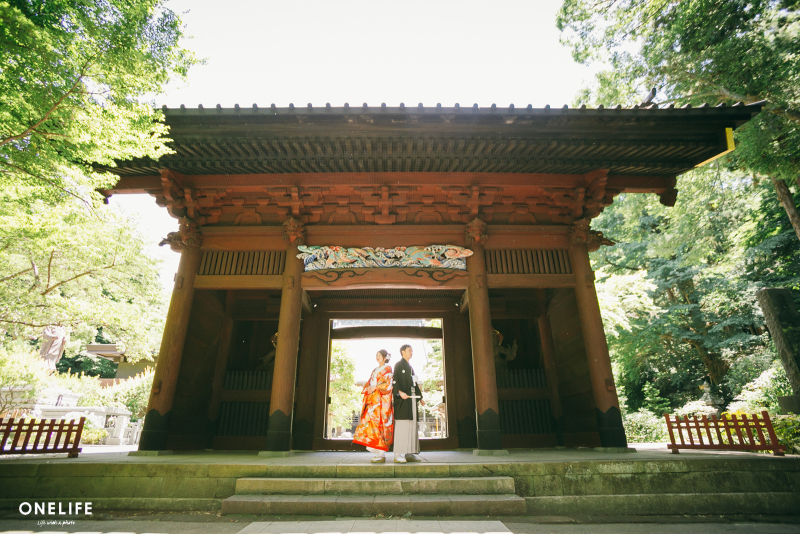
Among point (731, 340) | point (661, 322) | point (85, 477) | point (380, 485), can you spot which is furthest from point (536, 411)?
point (731, 340)

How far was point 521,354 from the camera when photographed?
9023 mm

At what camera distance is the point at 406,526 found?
339 centimetres

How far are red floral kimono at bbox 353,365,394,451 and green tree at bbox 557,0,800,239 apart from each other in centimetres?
792

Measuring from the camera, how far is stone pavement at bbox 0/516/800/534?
330cm

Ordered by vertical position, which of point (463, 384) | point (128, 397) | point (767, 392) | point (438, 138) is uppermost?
point (438, 138)

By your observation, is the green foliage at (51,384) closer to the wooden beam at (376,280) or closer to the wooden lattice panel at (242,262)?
the wooden lattice panel at (242,262)

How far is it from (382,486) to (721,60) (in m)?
11.6

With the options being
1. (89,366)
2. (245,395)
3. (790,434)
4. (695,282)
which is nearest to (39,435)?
(245,395)

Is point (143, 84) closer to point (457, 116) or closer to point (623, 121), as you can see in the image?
point (457, 116)

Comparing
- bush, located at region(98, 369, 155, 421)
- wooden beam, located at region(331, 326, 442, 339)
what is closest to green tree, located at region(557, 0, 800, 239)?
wooden beam, located at region(331, 326, 442, 339)

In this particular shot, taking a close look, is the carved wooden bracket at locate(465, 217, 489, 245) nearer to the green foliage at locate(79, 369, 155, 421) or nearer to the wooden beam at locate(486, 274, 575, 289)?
the wooden beam at locate(486, 274, 575, 289)

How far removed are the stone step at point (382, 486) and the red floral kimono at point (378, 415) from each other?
1.18m

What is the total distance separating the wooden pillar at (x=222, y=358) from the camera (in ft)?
25.5

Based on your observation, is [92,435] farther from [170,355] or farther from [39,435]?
[170,355]
